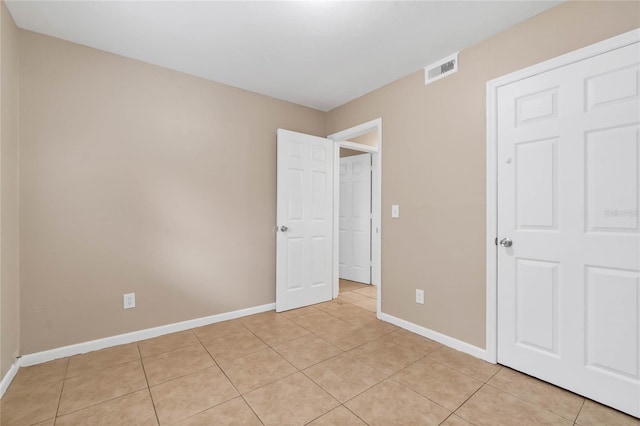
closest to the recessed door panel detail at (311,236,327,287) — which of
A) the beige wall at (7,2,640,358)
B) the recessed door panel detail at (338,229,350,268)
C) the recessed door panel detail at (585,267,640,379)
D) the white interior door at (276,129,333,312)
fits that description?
the white interior door at (276,129,333,312)

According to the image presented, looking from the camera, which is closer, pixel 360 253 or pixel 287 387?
pixel 287 387

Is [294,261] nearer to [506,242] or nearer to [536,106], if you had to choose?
[506,242]

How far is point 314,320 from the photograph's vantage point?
303 centimetres

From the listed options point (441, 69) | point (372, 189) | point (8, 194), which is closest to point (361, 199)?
point (372, 189)

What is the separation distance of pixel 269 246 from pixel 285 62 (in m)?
1.96

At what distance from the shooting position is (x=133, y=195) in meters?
2.55

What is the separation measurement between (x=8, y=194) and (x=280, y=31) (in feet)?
7.31

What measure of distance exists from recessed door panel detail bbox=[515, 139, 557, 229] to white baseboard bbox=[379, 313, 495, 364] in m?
1.04

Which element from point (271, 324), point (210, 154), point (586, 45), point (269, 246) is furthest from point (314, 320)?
point (586, 45)

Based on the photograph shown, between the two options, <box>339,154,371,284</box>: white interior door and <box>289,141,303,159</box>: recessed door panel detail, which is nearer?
<box>289,141,303,159</box>: recessed door panel detail

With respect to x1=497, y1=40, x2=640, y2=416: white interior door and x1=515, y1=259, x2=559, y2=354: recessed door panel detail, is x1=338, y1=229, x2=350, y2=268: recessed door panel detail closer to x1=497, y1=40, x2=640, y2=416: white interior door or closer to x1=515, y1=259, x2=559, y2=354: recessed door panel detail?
x1=497, y1=40, x2=640, y2=416: white interior door

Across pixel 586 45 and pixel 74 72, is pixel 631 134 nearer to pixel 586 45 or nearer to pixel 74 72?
pixel 586 45

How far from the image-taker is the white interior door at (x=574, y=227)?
1.61m

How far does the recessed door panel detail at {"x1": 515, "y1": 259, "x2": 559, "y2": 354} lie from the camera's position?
1.88 meters
